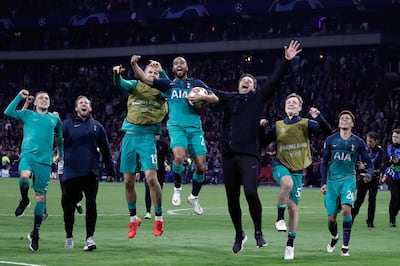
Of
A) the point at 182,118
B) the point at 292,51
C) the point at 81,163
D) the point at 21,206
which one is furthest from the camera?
the point at 21,206

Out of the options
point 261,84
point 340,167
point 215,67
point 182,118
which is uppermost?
point 215,67

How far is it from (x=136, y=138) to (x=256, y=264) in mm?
4426

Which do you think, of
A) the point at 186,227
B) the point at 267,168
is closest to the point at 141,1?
the point at 267,168

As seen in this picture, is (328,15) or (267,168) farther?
(328,15)

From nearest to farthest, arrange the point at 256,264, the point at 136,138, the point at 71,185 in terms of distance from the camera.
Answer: the point at 256,264
the point at 71,185
the point at 136,138

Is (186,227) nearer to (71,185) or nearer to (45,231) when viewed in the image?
(45,231)

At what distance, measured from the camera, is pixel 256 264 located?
14195mm

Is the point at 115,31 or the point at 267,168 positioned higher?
the point at 115,31

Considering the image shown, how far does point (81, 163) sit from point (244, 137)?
278cm

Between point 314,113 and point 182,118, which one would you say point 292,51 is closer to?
point 314,113

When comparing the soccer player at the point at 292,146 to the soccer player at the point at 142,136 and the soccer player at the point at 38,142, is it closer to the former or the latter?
the soccer player at the point at 142,136

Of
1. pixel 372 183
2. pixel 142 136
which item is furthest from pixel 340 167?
pixel 372 183

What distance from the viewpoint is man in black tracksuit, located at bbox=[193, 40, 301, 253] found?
15.3 meters

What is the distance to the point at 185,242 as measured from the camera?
17875 mm
